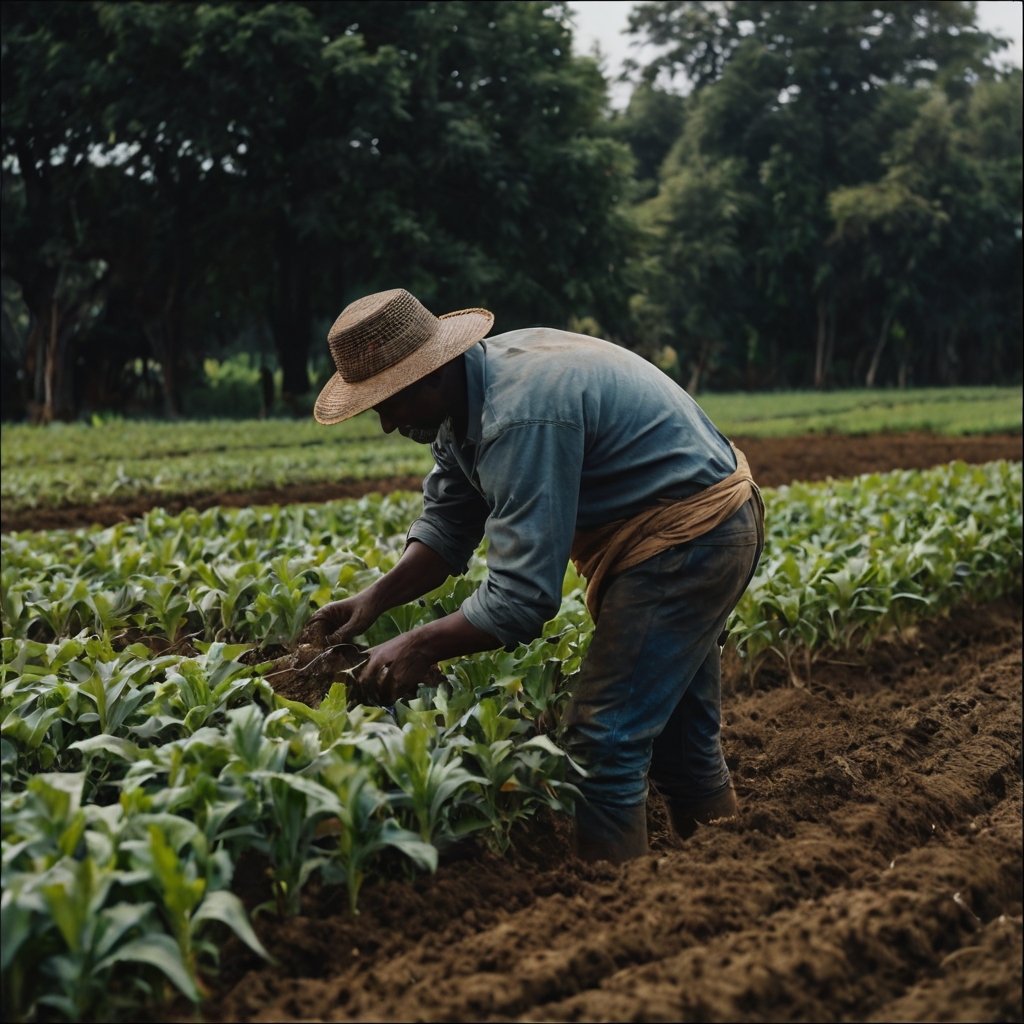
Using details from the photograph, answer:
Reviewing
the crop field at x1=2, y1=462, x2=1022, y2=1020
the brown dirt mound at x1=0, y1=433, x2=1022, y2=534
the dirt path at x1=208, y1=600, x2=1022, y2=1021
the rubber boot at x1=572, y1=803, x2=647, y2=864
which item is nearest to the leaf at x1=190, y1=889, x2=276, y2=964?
the crop field at x1=2, y1=462, x2=1022, y2=1020

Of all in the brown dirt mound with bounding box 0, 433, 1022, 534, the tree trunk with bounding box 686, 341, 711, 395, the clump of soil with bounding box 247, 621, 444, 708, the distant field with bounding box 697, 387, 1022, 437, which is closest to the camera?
the clump of soil with bounding box 247, 621, 444, 708

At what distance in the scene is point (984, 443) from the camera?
2002cm

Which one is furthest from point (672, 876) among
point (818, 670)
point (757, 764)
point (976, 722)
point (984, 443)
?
point (984, 443)

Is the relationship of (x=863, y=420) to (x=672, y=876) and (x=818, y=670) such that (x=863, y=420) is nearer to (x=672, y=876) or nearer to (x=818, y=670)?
(x=818, y=670)

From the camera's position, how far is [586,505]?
332cm

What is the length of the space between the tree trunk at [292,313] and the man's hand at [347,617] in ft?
84.8

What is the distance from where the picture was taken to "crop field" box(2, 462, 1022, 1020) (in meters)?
2.40

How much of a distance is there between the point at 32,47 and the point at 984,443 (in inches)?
879

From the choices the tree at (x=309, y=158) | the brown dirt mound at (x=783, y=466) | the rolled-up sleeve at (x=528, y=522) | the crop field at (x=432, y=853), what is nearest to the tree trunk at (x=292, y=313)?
the tree at (x=309, y=158)

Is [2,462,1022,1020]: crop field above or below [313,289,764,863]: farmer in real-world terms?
below

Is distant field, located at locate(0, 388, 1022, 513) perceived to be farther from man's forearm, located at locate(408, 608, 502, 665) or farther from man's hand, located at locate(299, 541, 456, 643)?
man's forearm, located at locate(408, 608, 502, 665)

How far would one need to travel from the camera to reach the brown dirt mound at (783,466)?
471 inches

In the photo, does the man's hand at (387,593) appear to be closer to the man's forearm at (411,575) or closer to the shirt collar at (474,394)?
the man's forearm at (411,575)

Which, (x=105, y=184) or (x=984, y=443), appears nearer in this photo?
(x=984, y=443)
